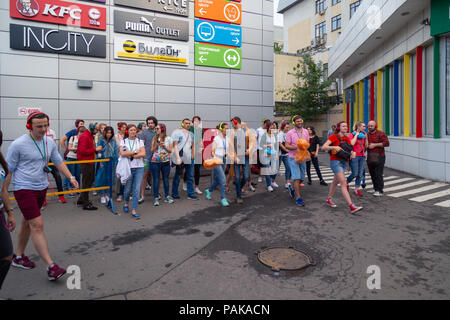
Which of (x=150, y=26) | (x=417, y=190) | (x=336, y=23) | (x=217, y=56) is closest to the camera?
(x=417, y=190)

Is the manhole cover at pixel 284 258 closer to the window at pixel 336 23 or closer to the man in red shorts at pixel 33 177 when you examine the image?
the man in red shorts at pixel 33 177

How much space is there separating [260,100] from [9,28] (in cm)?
940

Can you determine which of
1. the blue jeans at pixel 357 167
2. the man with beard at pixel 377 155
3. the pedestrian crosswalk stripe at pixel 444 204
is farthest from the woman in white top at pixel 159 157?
the pedestrian crosswalk stripe at pixel 444 204

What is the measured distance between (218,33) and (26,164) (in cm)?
1074

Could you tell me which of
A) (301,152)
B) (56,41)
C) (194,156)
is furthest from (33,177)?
(56,41)

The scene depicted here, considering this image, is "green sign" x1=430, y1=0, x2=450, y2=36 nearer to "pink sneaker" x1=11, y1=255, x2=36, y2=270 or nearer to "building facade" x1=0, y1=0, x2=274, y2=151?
"building facade" x1=0, y1=0, x2=274, y2=151

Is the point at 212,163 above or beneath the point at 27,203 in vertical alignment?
above

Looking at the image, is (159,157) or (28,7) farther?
(28,7)

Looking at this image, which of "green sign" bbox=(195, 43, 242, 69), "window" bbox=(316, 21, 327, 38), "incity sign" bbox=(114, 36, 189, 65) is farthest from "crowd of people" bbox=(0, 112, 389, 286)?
"window" bbox=(316, 21, 327, 38)

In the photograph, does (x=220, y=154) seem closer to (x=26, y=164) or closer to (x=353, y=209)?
(x=353, y=209)

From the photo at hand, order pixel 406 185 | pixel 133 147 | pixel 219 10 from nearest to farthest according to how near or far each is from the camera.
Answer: pixel 133 147 < pixel 406 185 < pixel 219 10

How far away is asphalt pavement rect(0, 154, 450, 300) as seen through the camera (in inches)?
138

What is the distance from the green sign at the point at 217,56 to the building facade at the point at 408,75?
6204 mm

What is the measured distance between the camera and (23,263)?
414cm
